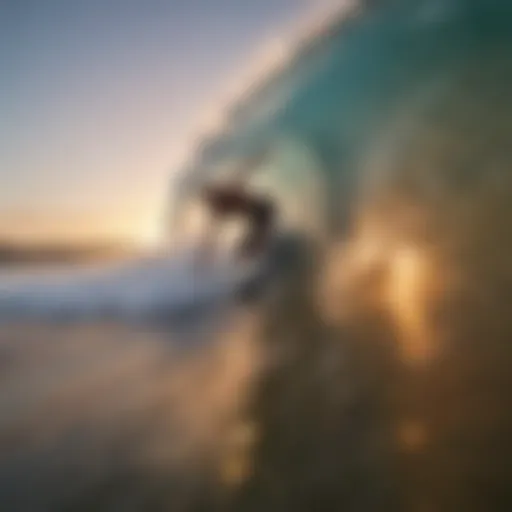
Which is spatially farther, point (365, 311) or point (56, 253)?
point (56, 253)

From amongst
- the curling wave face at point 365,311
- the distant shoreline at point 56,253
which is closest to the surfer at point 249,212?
the curling wave face at point 365,311

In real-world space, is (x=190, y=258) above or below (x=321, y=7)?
below

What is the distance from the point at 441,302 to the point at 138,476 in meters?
0.35

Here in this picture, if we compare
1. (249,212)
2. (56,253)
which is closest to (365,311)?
(249,212)

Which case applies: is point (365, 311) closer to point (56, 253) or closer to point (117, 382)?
point (117, 382)

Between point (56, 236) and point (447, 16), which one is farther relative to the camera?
point (56, 236)

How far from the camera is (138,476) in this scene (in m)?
0.68

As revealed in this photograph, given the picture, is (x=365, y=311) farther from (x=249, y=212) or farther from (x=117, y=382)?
(x=117, y=382)

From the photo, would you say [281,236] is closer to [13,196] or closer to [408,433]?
[408,433]

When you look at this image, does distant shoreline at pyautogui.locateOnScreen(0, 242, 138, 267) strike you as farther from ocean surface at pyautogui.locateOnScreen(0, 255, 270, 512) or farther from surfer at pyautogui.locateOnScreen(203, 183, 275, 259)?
surfer at pyautogui.locateOnScreen(203, 183, 275, 259)

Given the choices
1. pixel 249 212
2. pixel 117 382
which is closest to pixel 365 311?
pixel 249 212

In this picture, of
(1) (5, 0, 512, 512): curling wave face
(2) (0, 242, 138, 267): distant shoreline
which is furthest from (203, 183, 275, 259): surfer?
(2) (0, 242, 138, 267): distant shoreline

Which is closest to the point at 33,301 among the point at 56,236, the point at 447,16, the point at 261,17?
the point at 56,236

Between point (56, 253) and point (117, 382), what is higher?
point (56, 253)
